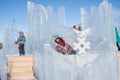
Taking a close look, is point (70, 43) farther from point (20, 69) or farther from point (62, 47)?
point (20, 69)

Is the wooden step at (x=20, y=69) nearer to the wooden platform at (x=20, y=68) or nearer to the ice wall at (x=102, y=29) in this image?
the wooden platform at (x=20, y=68)

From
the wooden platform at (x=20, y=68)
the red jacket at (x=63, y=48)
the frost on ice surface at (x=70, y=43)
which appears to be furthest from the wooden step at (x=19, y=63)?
the red jacket at (x=63, y=48)

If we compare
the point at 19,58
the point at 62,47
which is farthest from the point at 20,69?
the point at 62,47

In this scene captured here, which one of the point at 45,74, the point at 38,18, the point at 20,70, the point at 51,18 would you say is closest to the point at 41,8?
the point at 38,18

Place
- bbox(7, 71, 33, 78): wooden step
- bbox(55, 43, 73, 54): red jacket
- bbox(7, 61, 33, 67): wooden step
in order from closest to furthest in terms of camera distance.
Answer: bbox(7, 71, 33, 78): wooden step
bbox(7, 61, 33, 67): wooden step
bbox(55, 43, 73, 54): red jacket

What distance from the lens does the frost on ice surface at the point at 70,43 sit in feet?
25.6

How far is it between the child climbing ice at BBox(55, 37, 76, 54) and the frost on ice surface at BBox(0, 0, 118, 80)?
246mm

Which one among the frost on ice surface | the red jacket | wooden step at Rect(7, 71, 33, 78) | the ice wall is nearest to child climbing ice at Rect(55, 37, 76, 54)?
the red jacket

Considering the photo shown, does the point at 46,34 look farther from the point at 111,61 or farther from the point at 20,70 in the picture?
the point at 111,61

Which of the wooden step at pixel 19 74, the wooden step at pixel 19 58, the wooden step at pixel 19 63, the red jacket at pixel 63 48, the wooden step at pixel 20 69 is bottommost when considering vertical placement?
the wooden step at pixel 19 74

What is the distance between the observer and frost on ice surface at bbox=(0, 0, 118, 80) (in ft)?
25.6

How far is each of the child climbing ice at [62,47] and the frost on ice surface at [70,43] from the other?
0.81ft

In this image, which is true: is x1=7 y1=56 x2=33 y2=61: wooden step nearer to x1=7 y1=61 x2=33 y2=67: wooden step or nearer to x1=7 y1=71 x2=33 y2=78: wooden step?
x1=7 y1=61 x2=33 y2=67: wooden step

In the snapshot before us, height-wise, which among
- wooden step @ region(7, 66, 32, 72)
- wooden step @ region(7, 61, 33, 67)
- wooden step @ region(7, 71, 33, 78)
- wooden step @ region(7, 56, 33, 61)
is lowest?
wooden step @ region(7, 71, 33, 78)
